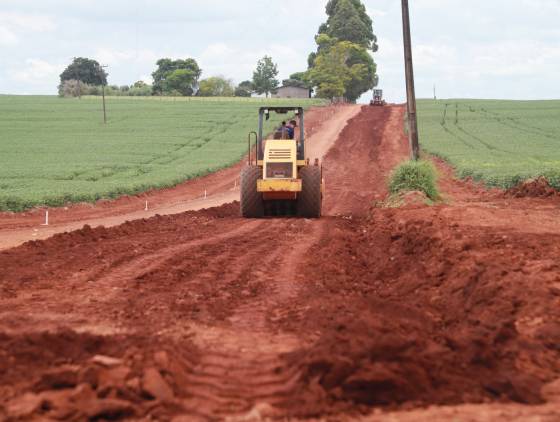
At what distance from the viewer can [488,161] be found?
37.7 m

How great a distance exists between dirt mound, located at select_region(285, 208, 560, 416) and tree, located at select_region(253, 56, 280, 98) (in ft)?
461

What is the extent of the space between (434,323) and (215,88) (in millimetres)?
142372

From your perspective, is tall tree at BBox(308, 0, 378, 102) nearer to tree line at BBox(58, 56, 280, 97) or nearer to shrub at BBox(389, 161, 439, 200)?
tree line at BBox(58, 56, 280, 97)

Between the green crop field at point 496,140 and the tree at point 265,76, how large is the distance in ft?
202

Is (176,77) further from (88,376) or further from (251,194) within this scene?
(88,376)

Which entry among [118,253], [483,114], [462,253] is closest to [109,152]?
[118,253]

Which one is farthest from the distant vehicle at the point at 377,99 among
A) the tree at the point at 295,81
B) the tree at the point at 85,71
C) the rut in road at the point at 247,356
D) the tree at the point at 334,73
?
the tree at the point at 85,71

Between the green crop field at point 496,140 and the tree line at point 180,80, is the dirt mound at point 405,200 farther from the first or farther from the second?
the tree line at point 180,80

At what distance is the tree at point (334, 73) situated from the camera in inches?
4141

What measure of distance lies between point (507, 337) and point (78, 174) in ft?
99.0

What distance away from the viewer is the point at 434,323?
7785 millimetres

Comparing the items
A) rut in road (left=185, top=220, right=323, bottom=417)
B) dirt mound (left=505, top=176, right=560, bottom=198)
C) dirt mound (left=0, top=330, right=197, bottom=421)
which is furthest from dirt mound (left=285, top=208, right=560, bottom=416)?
dirt mound (left=505, top=176, right=560, bottom=198)

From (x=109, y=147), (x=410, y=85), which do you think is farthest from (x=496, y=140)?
(x=410, y=85)

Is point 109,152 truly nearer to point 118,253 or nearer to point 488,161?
point 488,161
